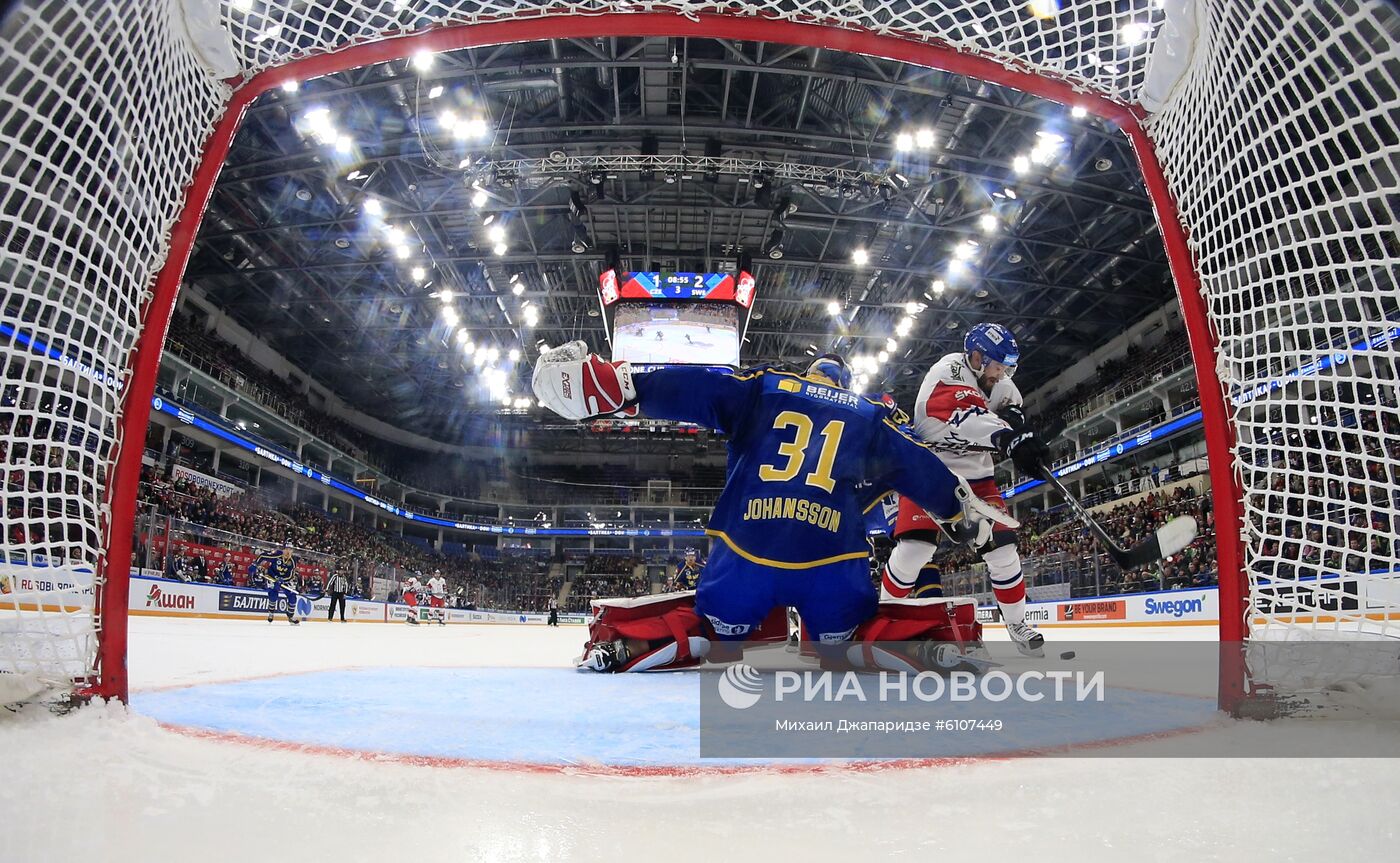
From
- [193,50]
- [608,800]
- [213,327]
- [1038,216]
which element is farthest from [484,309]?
[608,800]

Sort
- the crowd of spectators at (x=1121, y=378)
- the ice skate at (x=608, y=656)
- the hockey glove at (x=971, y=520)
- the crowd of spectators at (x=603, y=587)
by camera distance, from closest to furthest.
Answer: the hockey glove at (x=971, y=520) < the ice skate at (x=608, y=656) < the crowd of spectators at (x=1121, y=378) < the crowd of spectators at (x=603, y=587)

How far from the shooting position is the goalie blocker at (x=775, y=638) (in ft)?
8.25

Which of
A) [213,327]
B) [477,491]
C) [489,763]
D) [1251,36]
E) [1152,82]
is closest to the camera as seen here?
→ [489,763]

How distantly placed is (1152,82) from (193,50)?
2.45 m

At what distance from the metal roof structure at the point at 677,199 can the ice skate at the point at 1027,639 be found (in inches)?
436

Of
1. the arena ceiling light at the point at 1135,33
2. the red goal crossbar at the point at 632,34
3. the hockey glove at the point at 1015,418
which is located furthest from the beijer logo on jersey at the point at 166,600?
the arena ceiling light at the point at 1135,33

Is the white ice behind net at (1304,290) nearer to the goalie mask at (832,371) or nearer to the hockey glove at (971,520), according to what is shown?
the hockey glove at (971,520)

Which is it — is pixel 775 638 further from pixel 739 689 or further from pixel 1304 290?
pixel 1304 290

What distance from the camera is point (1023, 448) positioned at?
2816 millimetres

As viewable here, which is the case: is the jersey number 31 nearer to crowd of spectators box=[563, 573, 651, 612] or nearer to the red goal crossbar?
the red goal crossbar

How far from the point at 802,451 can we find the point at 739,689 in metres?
0.87

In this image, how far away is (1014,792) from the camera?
941 millimetres

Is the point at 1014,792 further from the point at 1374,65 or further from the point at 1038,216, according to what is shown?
the point at 1038,216

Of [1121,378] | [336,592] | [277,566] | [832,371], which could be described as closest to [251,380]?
[277,566]
